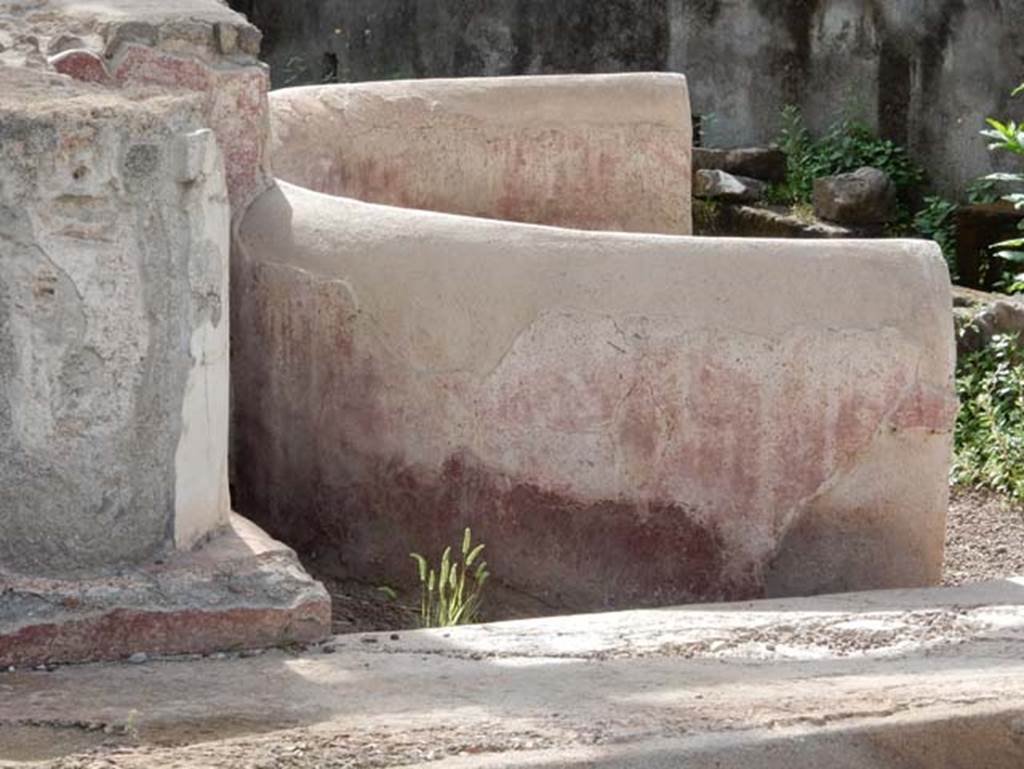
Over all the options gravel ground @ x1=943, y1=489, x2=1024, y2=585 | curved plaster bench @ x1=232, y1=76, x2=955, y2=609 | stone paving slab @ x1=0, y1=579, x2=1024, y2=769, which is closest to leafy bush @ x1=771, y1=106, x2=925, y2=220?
gravel ground @ x1=943, y1=489, x2=1024, y2=585

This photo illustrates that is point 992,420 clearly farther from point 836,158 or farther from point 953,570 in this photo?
point 836,158

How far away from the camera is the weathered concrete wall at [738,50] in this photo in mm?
8766

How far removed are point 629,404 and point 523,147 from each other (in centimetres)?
233

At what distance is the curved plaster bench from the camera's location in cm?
421

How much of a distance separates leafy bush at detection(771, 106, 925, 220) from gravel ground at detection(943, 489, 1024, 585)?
306 cm

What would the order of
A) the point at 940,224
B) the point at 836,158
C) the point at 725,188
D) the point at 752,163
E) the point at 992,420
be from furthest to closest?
the point at 752,163 → the point at 836,158 → the point at 725,188 → the point at 940,224 → the point at 992,420

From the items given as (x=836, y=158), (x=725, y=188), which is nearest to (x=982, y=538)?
(x=725, y=188)

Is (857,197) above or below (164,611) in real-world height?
below

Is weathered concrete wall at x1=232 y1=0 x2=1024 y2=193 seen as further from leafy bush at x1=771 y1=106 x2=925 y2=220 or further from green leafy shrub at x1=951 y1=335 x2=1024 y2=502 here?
green leafy shrub at x1=951 y1=335 x2=1024 y2=502

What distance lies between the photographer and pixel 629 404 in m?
4.24

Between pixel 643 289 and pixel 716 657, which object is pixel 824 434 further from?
pixel 716 657

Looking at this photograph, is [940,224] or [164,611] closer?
[164,611]

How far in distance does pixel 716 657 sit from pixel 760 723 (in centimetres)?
45

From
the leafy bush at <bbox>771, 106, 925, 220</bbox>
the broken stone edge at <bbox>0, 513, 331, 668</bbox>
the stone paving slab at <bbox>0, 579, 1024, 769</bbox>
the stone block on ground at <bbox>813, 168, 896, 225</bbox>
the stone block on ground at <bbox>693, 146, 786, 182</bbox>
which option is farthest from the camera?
the stone block on ground at <bbox>693, 146, 786, 182</bbox>
